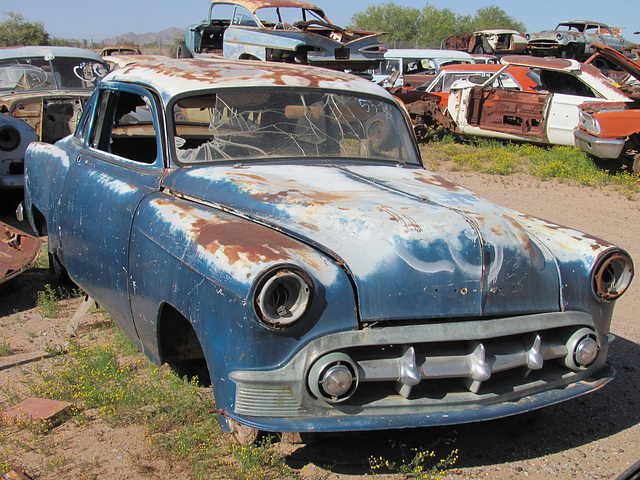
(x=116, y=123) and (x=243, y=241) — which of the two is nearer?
(x=243, y=241)

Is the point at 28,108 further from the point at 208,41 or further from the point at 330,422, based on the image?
the point at 208,41

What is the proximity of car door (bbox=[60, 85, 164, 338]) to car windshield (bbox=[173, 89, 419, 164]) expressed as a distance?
21 cm

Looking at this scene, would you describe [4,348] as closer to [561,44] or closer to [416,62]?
[416,62]

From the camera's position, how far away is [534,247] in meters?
2.82

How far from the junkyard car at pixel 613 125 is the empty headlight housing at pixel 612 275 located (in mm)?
6629

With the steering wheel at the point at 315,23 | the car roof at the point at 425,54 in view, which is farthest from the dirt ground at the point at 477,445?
the car roof at the point at 425,54

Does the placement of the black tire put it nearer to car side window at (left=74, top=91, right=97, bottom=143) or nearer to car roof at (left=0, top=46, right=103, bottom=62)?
car roof at (left=0, top=46, right=103, bottom=62)

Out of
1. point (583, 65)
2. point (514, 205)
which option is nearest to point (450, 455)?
point (514, 205)

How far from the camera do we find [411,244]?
256 centimetres

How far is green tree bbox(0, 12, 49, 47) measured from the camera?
1510 inches

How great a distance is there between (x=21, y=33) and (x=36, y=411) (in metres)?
41.8

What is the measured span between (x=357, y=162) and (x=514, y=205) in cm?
475

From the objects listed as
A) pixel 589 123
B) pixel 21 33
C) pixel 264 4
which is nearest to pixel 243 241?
pixel 589 123

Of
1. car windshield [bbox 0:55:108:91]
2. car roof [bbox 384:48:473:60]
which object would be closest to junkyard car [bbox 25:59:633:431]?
car windshield [bbox 0:55:108:91]
